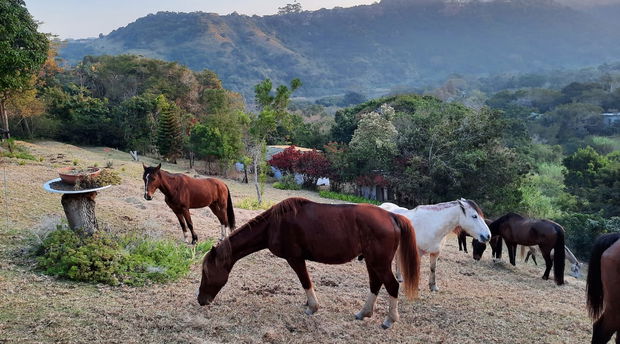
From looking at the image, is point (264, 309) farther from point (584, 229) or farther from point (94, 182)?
point (584, 229)

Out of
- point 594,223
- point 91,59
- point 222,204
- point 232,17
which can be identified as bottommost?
point 594,223

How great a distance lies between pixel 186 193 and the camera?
852 centimetres

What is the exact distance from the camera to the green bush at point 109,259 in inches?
235

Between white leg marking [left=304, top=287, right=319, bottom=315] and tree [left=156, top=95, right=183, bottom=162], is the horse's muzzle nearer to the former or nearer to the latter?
white leg marking [left=304, top=287, right=319, bottom=315]

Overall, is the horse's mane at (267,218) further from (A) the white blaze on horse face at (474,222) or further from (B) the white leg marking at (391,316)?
(A) the white blaze on horse face at (474,222)

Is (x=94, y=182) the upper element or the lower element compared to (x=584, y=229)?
upper

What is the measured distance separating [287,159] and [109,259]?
19461mm

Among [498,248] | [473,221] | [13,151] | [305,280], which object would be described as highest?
[473,221]

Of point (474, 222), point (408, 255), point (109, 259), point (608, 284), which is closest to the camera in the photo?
point (608, 284)

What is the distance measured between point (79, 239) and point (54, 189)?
0.89m

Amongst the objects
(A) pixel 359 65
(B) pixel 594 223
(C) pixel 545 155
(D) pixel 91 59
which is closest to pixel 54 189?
(B) pixel 594 223

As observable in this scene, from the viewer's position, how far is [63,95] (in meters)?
30.7

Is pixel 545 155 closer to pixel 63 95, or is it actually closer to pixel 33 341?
pixel 63 95

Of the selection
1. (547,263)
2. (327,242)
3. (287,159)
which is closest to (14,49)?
(327,242)
